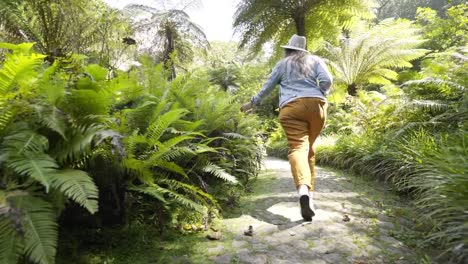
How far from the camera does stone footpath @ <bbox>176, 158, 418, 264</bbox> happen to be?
2.33 meters

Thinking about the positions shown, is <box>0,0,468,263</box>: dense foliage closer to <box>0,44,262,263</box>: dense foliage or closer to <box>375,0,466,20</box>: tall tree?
<box>0,44,262,263</box>: dense foliage

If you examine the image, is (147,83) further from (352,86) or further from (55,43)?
(352,86)

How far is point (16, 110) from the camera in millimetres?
1944

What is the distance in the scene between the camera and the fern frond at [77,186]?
1657 mm

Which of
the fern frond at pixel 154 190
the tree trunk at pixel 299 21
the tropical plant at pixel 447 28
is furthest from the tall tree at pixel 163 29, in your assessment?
the fern frond at pixel 154 190

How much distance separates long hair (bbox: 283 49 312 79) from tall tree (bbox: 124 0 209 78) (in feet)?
26.0

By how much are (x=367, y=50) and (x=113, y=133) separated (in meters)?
9.49

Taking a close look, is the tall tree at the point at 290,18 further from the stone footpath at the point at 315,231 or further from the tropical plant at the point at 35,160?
the tropical plant at the point at 35,160

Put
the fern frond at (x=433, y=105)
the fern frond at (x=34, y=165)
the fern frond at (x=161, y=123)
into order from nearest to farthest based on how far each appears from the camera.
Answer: the fern frond at (x=34, y=165) → the fern frond at (x=161, y=123) → the fern frond at (x=433, y=105)

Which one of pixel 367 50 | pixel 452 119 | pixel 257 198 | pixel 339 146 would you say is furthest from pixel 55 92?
pixel 367 50

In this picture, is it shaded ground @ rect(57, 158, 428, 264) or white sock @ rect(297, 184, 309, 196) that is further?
white sock @ rect(297, 184, 309, 196)

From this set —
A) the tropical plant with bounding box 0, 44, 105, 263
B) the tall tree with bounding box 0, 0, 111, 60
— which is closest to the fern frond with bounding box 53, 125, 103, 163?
the tropical plant with bounding box 0, 44, 105, 263

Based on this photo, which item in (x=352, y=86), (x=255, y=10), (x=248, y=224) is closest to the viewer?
(x=248, y=224)

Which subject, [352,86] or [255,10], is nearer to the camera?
[255,10]
